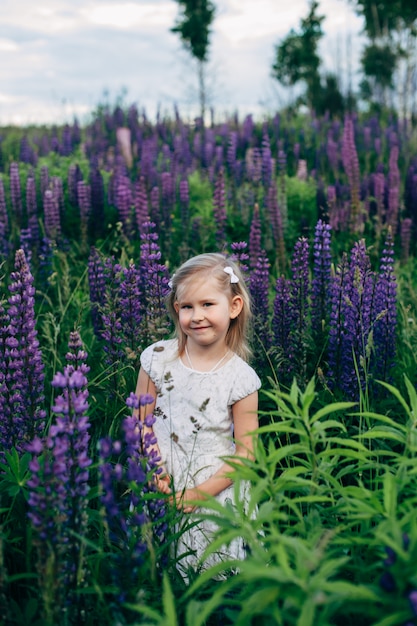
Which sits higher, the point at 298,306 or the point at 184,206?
the point at 184,206

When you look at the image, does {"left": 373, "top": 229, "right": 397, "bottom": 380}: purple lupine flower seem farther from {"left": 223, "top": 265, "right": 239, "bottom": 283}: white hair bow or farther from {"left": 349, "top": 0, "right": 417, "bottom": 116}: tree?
{"left": 349, "top": 0, "right": 417, "bottom": 116}: tree

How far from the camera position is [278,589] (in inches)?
57.4

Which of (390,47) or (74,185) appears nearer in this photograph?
(74,185)

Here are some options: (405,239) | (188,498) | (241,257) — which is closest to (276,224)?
(405,239)

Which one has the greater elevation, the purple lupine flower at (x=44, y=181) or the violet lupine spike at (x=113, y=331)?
the purple lupine flower at (x=44, y=181)

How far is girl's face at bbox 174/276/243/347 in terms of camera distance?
2.84 metres

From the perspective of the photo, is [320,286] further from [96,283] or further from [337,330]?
[96,283]

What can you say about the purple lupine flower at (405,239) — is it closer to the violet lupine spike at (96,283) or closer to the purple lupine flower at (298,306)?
the purple lupine flower at (298,306)

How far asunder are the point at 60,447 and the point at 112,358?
5.97 feet

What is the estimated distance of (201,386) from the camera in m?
2.89

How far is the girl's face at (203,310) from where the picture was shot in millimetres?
2842

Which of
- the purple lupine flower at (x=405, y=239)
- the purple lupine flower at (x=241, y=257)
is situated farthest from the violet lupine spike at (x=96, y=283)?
the purple lupine flower at (x=405, y=239)

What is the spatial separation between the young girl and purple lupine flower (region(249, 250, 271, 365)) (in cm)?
87

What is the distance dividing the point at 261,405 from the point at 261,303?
720 mm
